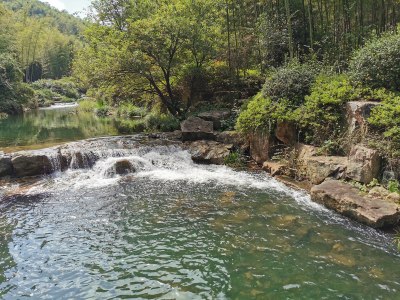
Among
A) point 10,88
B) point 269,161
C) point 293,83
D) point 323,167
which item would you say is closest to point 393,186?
point 323,167

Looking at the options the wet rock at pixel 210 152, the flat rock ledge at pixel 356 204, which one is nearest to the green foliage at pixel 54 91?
the wet rock at pixel 210 152

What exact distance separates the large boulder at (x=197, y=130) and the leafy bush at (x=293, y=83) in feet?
11.4

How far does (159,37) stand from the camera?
658 inches

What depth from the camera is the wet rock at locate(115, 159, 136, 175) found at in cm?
1312

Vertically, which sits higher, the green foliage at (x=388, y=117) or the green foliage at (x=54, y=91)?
the green foliage at (x=54, y=91)

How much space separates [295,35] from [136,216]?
15603 mm

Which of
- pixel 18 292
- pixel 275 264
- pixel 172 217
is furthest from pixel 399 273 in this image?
pixel 18 292

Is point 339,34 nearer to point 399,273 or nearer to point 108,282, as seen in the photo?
point 399,273

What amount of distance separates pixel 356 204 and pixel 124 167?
852 cm

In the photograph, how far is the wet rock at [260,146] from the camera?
13.2 m

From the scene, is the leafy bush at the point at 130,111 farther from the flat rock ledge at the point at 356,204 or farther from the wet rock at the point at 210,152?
the flat rock ledge at the point at 356,204

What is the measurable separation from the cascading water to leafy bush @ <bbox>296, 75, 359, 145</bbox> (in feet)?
7.95

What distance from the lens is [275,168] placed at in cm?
1206

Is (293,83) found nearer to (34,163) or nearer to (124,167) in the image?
(124,167)
